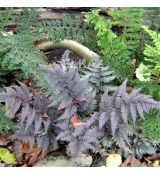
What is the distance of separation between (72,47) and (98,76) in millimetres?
472

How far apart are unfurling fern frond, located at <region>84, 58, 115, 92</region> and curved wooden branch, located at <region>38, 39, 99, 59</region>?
19 cm

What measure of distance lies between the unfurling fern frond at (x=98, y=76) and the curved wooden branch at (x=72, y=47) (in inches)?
7.5

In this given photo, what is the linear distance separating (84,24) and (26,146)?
86cm

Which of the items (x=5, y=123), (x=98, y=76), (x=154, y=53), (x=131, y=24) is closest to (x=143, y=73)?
(x=154, y=53)

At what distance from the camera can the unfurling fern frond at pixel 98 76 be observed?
2.88m

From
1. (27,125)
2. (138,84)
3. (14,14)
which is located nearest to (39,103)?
(27,125)

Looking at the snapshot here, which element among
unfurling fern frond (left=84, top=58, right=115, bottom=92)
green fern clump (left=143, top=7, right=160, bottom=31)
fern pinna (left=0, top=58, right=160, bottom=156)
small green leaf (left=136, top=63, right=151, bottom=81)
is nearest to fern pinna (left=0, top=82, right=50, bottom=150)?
fern pinna (left=0, top=58, right=160, bottom=156)

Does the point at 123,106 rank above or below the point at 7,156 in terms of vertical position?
above

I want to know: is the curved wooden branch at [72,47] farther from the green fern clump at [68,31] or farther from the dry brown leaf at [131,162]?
the dry brown leaf at [131,162]

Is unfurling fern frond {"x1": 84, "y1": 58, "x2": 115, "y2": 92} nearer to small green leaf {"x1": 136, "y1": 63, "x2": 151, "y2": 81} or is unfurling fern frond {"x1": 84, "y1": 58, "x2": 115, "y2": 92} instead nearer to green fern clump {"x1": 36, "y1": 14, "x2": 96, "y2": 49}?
small green leaf {"x1": 136, "y1": 63, "x2": 151, "y2": 81}

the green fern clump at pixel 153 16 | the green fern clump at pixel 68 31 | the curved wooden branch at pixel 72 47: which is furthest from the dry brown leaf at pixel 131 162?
the green fern clump at pixel 153 16

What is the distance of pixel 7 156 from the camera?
9.21 ft

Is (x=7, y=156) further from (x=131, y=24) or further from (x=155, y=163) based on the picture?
(x=131, y=24)
